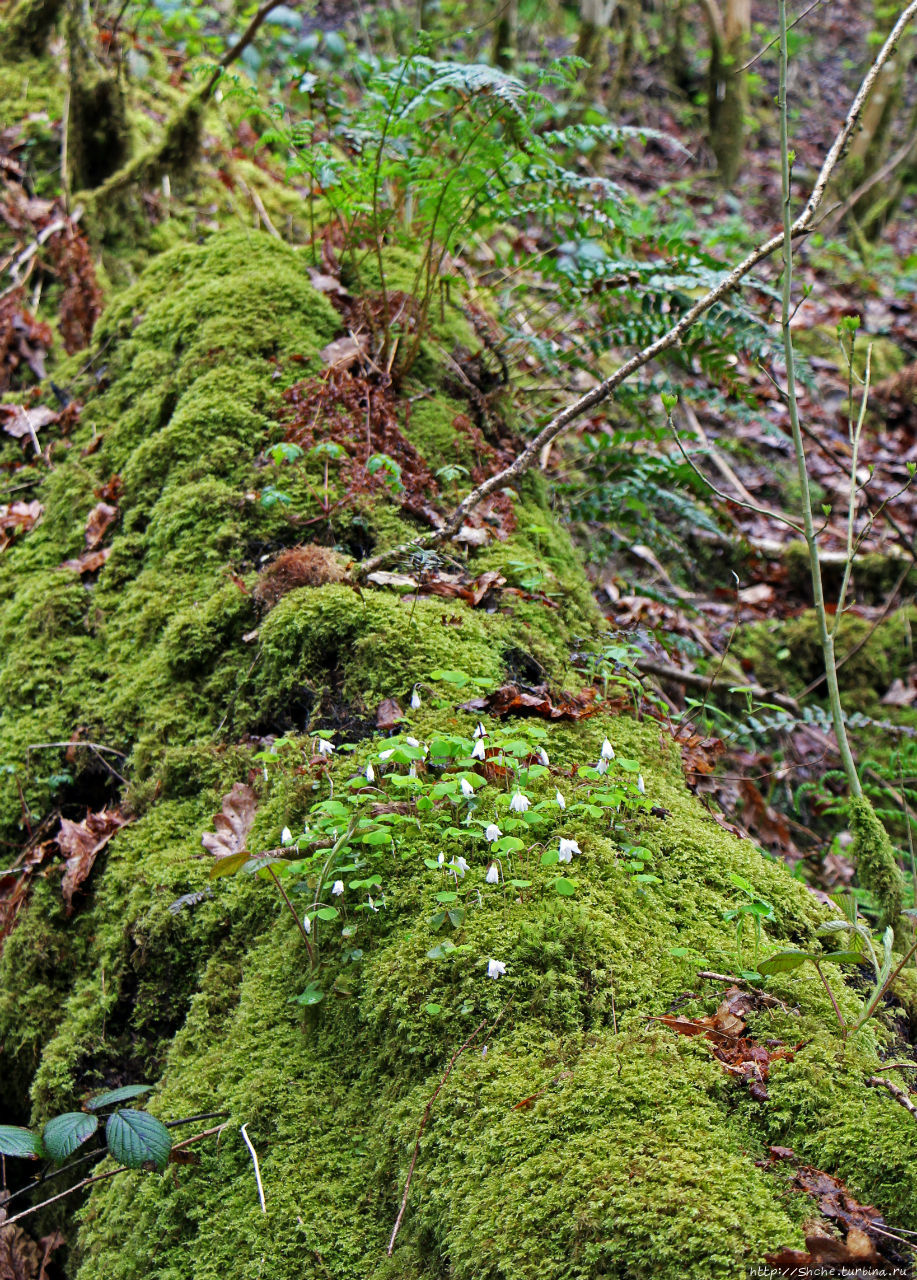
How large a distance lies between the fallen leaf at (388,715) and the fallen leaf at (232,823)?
452 millimetres

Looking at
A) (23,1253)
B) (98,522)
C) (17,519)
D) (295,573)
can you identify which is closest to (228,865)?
(295,573)

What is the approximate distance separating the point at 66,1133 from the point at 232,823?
89 centimetres

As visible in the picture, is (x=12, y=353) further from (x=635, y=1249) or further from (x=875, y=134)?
(x=875, y=134)

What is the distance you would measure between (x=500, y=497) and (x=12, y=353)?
2963 mm

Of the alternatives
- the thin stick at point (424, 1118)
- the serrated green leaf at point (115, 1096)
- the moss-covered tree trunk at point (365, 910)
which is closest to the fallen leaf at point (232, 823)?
the moss-covered tree trunk at point (365, 910)

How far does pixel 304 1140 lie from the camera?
186 centimetres

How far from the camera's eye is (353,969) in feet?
6.59

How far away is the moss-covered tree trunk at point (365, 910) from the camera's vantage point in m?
1.54

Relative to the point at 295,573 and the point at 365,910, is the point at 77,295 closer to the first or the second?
the point at 295,573

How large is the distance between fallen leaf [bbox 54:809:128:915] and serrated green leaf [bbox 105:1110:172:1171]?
1038 millimetres

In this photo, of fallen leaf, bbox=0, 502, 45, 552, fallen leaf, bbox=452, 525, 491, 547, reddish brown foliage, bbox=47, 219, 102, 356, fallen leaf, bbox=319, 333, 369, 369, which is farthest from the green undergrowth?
reddish brown foliage, bbox=47, 219, 102, 356

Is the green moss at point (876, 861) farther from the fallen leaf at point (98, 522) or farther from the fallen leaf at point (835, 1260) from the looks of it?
the fallen leaf at point (98, 522)

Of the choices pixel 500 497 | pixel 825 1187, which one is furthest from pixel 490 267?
pixel 825 1187

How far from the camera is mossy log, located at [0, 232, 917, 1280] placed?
1.50 meters
